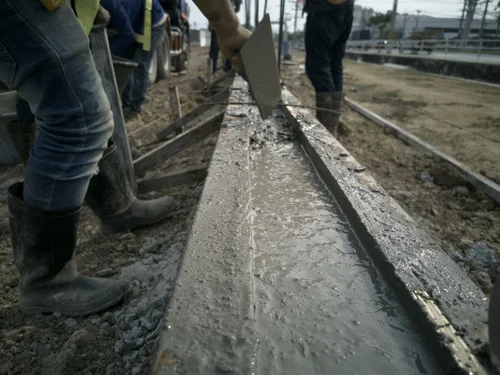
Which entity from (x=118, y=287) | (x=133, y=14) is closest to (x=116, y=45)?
(x=133, y=14)

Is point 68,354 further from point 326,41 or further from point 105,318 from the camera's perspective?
point 326,41

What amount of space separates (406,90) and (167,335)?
9.04 m

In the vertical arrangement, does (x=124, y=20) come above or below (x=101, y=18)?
above

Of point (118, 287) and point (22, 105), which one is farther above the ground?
point (22, 105)

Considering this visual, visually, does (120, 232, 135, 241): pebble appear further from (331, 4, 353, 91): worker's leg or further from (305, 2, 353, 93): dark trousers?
(331, 4, 353, 91): worker's leg

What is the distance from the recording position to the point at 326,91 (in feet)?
13.2

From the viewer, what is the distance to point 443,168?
10.4 ft

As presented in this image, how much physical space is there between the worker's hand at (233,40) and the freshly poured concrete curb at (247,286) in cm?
62

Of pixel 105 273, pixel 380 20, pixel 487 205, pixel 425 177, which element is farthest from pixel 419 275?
pixel 380 20

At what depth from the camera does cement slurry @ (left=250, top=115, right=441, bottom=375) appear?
951mm

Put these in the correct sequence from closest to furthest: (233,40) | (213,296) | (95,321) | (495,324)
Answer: (495,324) < (213,296) < (95,321) < (233,40)

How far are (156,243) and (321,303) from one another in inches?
43.5

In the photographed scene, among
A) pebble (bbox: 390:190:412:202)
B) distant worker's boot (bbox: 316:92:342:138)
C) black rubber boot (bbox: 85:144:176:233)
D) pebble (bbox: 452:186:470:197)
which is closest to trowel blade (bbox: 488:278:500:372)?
black rubber boot (bbox: 85:144:176:233)

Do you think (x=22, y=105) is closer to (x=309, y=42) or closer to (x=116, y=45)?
(x=116, y=45)
